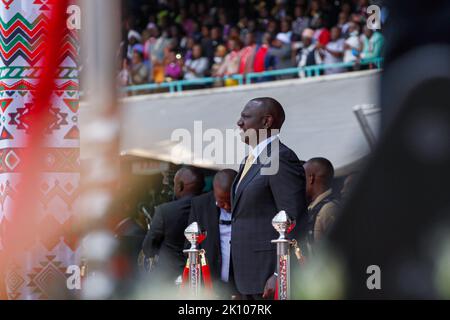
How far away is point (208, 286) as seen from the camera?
4375mm

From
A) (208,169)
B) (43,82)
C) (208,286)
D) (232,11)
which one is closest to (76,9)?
(43,82)

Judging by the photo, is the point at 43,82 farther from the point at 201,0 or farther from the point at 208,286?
the point at 201,0

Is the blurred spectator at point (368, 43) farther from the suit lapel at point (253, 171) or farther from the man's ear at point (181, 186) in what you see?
the suit lapel at point (253, 171)

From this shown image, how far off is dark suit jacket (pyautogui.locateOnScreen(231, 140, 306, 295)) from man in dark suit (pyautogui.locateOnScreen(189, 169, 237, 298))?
0.50 metres

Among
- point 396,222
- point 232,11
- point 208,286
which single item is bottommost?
point 208,286

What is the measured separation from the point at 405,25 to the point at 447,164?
281 millimetres

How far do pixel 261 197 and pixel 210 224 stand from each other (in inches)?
37.3

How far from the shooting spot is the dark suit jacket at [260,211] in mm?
4094

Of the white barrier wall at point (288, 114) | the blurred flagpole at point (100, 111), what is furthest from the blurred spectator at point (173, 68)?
the blurred flagpole at point (100, 111)

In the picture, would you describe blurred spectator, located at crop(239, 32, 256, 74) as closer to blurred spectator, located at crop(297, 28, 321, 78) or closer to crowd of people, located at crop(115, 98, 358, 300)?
blurred spectator, located at crop(297, 28, 321, 78)

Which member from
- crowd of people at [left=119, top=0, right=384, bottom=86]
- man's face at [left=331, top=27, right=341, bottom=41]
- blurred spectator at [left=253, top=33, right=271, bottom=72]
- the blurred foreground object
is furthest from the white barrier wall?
the blurred foreground object

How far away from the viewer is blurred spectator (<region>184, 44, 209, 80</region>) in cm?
1209

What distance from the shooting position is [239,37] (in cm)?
1234

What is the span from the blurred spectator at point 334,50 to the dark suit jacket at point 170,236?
572cm
